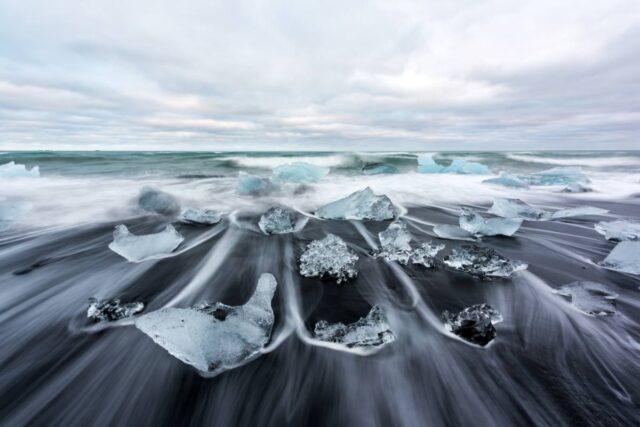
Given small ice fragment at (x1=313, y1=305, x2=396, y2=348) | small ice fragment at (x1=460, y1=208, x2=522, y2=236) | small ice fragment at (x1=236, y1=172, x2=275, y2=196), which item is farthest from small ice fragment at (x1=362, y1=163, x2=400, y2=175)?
small ice fragment at (x1=313, y1=305, x2=396, y2=348)

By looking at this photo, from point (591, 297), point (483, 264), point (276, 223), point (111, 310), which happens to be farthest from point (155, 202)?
point (591, 297)

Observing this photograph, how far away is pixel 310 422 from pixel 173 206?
18.6ft

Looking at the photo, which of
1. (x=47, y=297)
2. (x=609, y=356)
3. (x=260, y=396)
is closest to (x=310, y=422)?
(x=260, y=396)

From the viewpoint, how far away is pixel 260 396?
4.99ft

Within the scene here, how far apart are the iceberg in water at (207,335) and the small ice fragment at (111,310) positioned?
489mm

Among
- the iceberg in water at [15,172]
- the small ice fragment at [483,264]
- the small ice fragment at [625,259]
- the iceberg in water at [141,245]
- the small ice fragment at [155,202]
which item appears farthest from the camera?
the iceberg in water at [15,172]

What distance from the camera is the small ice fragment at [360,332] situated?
183cm

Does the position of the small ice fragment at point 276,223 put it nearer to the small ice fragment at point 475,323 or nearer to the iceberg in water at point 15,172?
the small ice fragment at point 475,323

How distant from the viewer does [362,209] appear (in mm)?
4953

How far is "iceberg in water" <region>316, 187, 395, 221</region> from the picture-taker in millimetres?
4926

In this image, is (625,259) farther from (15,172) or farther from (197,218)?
(15,172)

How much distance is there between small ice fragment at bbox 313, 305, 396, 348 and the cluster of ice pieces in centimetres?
120

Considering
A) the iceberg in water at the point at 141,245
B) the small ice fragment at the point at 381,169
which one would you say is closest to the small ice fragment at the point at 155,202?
Answer: the iceberg in water at the point at 141,245

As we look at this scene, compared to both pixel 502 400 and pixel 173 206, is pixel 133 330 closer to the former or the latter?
pixel 502 400
